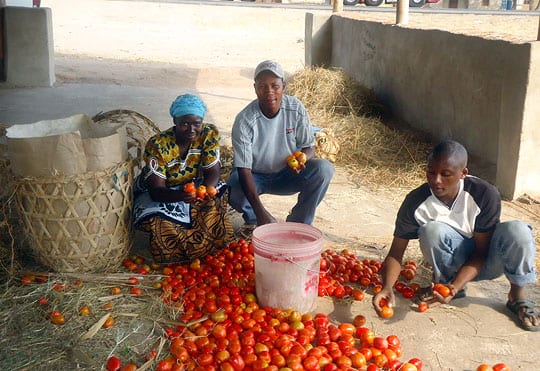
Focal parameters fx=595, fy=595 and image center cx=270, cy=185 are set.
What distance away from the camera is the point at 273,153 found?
395 centimetres

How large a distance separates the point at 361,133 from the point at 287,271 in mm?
4385

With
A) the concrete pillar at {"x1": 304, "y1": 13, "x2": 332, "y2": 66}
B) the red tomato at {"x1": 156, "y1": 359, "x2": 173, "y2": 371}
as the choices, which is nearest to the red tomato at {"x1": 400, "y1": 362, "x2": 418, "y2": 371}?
the red tomato at {"x1": 156, "y1": 359, "x2": 173, "y2": 371}

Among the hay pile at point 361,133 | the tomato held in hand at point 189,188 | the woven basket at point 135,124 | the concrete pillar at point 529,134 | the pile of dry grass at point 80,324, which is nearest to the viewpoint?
the pile of dry grass at point 80,324

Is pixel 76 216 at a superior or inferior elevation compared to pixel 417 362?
superior

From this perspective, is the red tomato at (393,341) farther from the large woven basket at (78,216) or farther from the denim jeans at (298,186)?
the large woven basket at (78,216)

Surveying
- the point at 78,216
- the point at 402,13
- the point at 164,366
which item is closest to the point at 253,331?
the point at 164,366

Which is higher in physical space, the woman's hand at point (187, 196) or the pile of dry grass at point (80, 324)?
the woman's hand at point (187, 196)

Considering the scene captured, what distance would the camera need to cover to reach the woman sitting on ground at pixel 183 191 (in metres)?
3.58

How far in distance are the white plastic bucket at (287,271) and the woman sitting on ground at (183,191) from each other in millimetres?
649

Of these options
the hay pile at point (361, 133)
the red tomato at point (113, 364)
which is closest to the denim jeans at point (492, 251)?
the red tomato at point (113, 364)

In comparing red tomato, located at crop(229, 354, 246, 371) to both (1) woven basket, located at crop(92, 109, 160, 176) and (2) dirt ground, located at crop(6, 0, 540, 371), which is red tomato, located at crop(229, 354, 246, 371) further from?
(1) woven basket, located at crop(92, 109, 160, 176)

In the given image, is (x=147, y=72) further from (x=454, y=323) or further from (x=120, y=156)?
(x=454, y=323)

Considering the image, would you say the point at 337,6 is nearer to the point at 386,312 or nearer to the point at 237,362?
the point at 386,312

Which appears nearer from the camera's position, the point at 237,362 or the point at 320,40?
the point at 237,362
